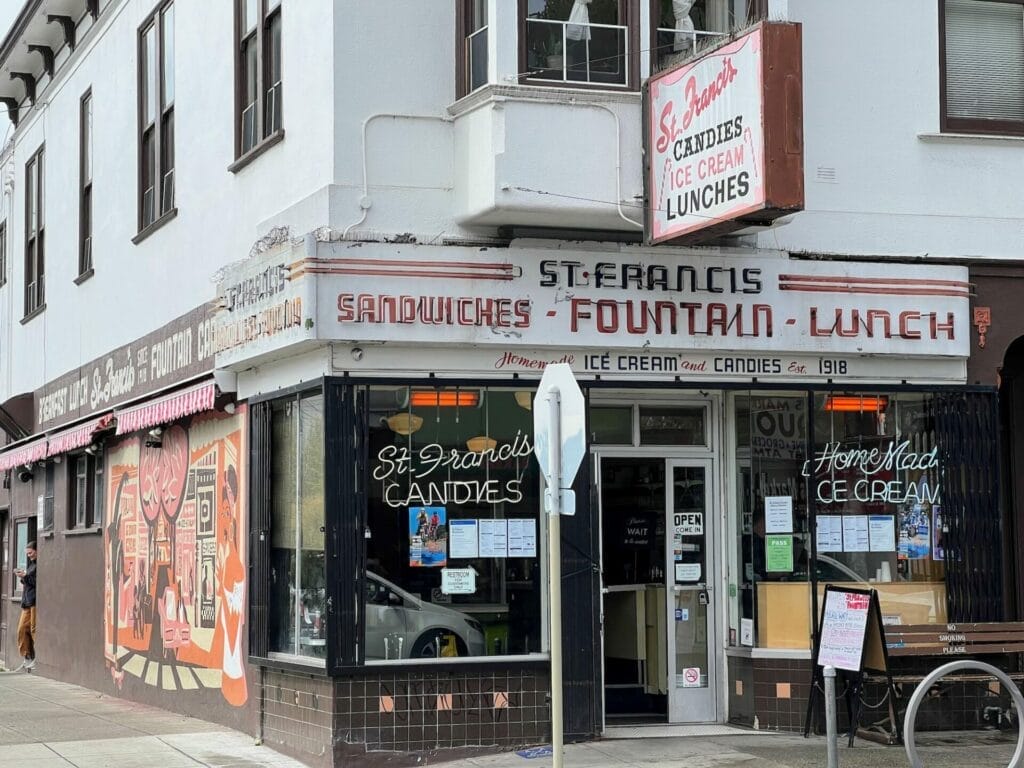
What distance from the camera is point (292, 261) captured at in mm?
12281

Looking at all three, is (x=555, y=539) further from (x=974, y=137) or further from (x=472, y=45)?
(x=974, y=137)

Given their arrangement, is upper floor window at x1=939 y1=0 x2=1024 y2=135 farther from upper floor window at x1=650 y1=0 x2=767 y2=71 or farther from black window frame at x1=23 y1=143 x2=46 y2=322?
black window frame at x1=23 y1=143 x2=46 y2=322

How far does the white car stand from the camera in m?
12.3

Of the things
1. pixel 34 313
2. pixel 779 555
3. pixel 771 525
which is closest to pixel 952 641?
pixel 779 555

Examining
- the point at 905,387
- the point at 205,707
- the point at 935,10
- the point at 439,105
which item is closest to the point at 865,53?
the point at 935,10

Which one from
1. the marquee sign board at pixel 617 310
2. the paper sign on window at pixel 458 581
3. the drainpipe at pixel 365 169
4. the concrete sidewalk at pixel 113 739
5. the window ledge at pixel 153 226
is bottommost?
the concrete sidewalk at pixel 113 739

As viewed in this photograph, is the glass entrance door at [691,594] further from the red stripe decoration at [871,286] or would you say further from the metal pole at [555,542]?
the metal pole at [555,542]

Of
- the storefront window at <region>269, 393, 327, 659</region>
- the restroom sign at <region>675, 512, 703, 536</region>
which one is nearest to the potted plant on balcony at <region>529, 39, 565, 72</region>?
the storefront window at <region>269, 393, 327, 659</region>

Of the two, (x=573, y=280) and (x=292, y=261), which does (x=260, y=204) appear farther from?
(x=573, y=280)

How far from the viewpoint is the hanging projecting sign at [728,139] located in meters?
11.1

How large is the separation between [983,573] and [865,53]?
4.68 m

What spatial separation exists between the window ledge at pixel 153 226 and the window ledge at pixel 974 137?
319 inches

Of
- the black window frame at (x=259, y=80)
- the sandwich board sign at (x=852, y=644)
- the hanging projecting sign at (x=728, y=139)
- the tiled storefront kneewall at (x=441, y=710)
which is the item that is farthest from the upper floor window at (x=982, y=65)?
the tiled storefront kneewall at (x=441, y=710)

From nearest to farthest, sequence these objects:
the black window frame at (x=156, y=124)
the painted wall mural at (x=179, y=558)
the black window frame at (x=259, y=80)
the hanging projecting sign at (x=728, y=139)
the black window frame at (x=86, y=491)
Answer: the hanging projecting sign at (x=728, y=139), the black window frame at (x=259, y=80), the painted wall mural at (x=179, y=558), the black window frame at (x=156, y=124), the black window frame at (x=86, y=491)
